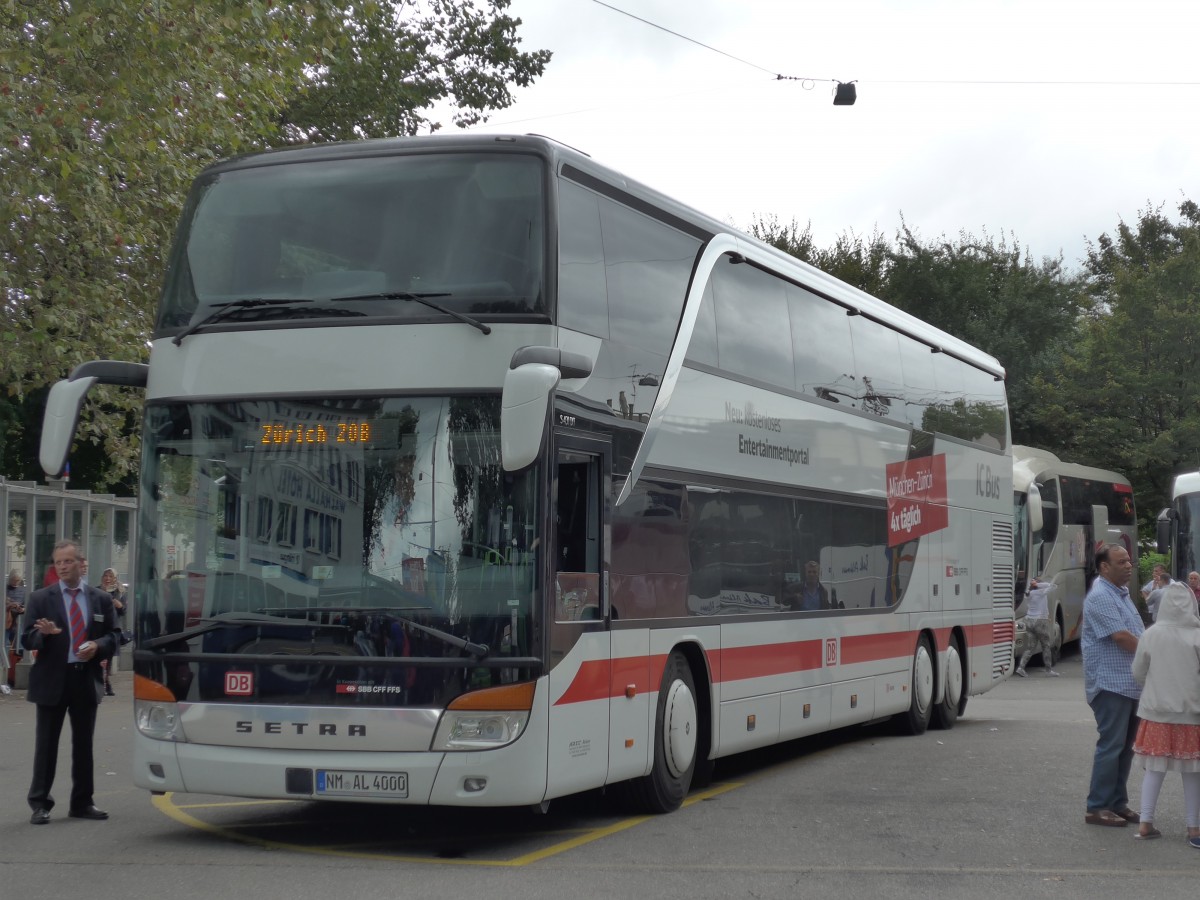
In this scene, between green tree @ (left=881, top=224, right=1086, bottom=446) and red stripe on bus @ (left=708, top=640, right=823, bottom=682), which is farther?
green tree @ (left=881, top=224, right=1086, bottom=446)

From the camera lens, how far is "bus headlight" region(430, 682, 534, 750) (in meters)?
9.16

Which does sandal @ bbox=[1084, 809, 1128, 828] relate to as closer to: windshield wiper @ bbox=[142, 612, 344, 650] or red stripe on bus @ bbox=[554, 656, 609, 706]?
red stripe on bus @ bbox=[554, 656, 609, 706]

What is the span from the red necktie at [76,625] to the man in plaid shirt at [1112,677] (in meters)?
6.67

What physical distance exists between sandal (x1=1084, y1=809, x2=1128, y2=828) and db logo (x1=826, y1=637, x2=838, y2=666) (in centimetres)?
402

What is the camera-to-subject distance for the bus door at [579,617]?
31.1ft

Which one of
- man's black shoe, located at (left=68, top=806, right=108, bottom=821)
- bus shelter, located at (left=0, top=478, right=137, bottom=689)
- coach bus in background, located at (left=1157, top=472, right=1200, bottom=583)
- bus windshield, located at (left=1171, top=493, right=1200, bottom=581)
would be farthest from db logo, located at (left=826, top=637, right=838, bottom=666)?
bus windshield, located at (left=1171, top=493, right=1200, bottom=581)

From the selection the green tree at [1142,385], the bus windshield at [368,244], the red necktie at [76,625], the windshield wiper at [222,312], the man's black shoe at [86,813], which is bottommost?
the man's black shoe at [86,813]

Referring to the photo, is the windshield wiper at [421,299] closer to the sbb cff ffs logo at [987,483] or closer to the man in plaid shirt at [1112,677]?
the man in plaid shirt at [1112,677]

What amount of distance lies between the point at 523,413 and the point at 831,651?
6921 mm

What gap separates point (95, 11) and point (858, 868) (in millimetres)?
13850

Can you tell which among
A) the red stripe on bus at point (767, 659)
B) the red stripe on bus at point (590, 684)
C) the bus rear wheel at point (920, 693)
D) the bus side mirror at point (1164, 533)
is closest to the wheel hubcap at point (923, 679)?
the bus rear wheel at point (920, 693)

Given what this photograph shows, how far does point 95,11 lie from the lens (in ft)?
60.4

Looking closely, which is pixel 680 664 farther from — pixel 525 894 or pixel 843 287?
pixel 843 287

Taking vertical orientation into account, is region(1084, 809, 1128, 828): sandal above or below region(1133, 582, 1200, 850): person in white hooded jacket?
below
